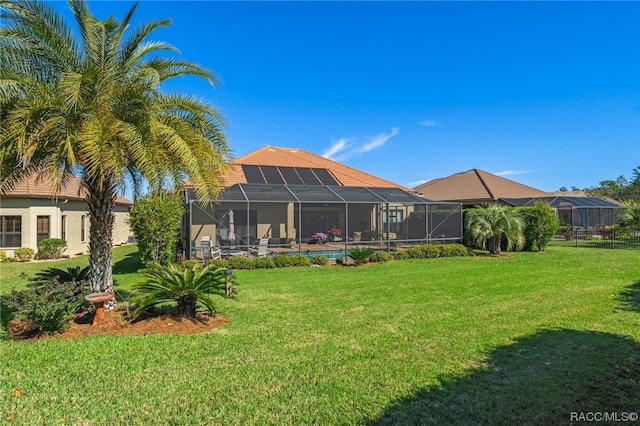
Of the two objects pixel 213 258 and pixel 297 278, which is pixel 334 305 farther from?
pixel 213 258

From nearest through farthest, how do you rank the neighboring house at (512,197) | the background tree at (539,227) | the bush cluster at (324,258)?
the bush cluster at (324,258)
the background tree at (539,227)
the neighboring house at (512,197)

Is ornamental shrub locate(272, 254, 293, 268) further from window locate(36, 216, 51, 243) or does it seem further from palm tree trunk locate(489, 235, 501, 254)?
window locate(36, 216, 51, 243)

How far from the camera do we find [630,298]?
7.82 m

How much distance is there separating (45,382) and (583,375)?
19.5ft

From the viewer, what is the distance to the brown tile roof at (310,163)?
23.9 metres

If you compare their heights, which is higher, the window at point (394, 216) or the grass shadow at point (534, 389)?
the window at point (394, 216)

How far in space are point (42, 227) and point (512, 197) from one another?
32.3 meters

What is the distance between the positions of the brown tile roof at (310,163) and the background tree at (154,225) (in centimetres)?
980

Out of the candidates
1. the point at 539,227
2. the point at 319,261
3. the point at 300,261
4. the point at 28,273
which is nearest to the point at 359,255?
the point at 319,261

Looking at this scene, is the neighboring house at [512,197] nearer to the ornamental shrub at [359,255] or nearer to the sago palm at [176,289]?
the ornamental shrub at [359,255]

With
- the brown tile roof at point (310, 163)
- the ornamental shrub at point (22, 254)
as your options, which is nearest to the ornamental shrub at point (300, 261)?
the brown tile roof at point (310, 163)

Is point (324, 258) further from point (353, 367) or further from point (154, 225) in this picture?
point (353, 367)

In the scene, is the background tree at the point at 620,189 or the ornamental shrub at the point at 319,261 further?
the background tree at the point at 620,189

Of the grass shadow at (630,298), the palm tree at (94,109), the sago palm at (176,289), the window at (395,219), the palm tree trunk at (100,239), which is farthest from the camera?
the window at (395,219)
